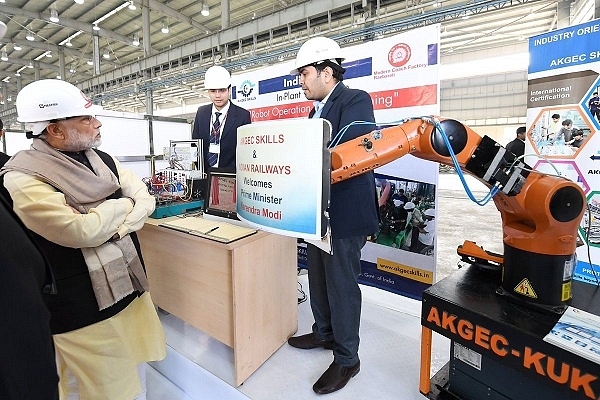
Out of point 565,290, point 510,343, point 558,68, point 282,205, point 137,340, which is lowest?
point 137,340

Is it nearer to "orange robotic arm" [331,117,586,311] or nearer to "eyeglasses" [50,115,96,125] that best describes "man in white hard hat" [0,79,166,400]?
"eyeglasses" [50,115,96,125]

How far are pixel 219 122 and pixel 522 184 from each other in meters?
1.80

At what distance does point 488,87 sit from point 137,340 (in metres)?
12.1

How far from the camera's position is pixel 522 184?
98 cm

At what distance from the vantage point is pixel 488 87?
34.1 ft

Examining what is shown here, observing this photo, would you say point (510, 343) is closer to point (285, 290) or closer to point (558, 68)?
point (285, 290)

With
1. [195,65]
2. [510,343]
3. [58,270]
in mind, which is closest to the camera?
[510,343]

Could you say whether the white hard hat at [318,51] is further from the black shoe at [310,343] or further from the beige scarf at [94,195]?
the black shoe at [310,343]

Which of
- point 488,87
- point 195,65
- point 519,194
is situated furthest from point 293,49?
point 488,87

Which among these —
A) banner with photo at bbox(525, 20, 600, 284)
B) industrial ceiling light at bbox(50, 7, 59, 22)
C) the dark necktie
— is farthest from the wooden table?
industrial ceiling light at bbox(50, 7, 59, 22)

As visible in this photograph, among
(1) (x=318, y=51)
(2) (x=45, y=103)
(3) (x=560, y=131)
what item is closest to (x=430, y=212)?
(3) (x=560, y=131)

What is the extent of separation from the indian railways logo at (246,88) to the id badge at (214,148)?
138cm

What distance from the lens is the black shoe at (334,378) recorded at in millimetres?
1423

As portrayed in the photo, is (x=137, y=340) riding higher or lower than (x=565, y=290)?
lower
